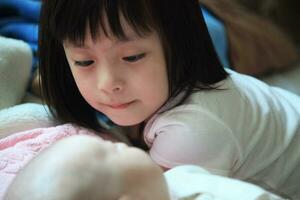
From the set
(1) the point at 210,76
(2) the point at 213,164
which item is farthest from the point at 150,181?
(1) the point at 210,76

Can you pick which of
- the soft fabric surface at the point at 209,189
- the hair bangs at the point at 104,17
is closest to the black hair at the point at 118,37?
the hair bangs at the point at 104,17

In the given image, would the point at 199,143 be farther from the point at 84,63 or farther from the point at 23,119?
the point at 23,119

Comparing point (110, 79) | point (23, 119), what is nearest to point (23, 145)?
point (23, 119)

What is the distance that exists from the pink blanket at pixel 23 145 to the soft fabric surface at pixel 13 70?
0.50 ft

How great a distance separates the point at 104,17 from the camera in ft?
2.79

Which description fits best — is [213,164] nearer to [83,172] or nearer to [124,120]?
[124,120]

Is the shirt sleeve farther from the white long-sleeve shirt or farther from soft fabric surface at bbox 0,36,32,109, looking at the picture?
soft fabric surface at bbox 0,36,32,109

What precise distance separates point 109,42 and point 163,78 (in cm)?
12

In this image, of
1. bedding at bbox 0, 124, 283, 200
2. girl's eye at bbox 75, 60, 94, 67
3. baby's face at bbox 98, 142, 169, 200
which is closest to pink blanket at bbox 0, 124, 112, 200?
bedding at bbox 0, 124, 283, 200

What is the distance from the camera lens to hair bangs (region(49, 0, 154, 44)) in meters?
0.85

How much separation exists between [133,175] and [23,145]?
35cm

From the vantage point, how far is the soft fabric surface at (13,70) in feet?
3.73

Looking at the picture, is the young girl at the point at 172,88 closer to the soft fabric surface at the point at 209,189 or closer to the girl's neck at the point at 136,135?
the girl's neck at the point at 136,135

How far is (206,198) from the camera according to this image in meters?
0.74
